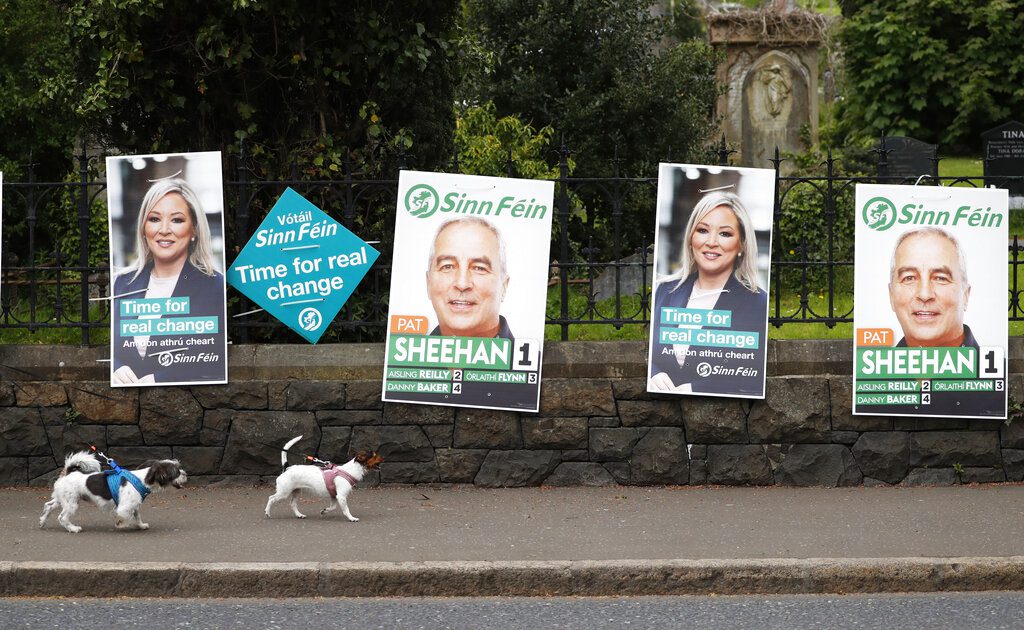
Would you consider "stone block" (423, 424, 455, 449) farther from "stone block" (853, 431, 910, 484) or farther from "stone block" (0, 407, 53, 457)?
"stone block" (853, 431, 910, 484)

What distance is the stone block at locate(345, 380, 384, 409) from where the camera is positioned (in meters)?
8.28

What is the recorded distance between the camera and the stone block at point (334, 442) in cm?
827

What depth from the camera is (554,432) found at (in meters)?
8.27

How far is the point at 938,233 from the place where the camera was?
8.34 metres

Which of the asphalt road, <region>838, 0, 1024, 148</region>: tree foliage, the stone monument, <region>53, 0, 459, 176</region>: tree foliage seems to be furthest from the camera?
<region>838, 0, 1024, 148</region>: tree foliage

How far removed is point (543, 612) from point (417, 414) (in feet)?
8.87

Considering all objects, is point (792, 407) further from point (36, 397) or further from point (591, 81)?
point (591, 81)

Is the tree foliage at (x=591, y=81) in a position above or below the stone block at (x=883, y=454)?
above

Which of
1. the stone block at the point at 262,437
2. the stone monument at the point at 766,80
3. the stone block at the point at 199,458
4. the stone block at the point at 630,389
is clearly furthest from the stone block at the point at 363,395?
the stone monument at the point at 766,80

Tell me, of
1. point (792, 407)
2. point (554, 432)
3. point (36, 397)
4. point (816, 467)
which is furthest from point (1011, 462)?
point (36, 397)

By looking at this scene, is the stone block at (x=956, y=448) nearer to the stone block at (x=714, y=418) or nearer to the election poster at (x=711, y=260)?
the stone block at (x=714, y=418)

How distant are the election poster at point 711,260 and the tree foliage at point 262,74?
1955 millimetres

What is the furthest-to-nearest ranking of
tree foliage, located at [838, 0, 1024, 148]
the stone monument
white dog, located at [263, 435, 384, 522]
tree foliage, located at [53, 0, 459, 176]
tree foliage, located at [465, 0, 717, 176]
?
tree foliage, located at [838, 0, 1024, 148]
the stone monument
tree foliage, located at [465, 0, 717, 176]
tree foliage, located at [53, 0, 459, 176]
white dog, located at [263, 435, 384, 522]

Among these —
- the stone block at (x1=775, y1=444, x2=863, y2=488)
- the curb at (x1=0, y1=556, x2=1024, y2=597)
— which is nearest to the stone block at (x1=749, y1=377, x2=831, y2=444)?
the stone block at (x1=775, y1=444, x2=863, y2=488)
